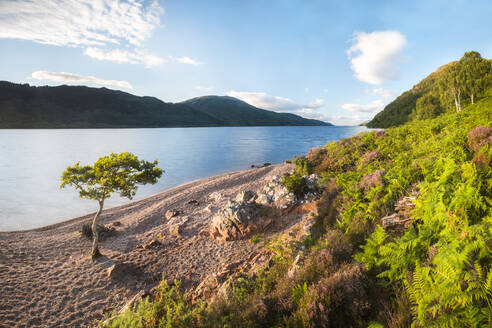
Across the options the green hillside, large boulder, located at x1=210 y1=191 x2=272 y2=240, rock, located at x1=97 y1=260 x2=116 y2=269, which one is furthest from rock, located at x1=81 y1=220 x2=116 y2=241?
the green hillside

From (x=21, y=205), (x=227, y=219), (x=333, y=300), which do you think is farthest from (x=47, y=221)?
(x=333, y=300)

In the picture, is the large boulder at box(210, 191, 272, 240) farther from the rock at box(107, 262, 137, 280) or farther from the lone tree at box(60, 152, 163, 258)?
the lone tree at box(60, 152, 163, 258)

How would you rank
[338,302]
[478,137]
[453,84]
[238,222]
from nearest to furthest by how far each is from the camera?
[338,302]
[478,137]
[238,222]
[453,84]

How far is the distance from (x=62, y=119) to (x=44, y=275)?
8940 inches

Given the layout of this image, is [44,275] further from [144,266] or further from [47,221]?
[47,221]

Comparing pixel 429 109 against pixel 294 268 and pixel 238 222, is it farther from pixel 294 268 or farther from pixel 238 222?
pixel 294 268

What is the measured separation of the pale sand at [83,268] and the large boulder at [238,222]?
1.42ft

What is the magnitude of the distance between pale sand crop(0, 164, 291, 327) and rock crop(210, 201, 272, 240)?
16.7 inches

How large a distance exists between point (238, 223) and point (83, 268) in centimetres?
793

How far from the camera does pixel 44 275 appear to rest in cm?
941

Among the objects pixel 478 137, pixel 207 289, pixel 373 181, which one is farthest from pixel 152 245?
pixel 478 137

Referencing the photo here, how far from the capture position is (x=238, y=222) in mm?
9914

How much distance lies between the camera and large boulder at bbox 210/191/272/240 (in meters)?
9.84

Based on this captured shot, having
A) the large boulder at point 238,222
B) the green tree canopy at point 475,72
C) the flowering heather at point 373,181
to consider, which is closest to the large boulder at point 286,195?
the large boulder at point 238,222
